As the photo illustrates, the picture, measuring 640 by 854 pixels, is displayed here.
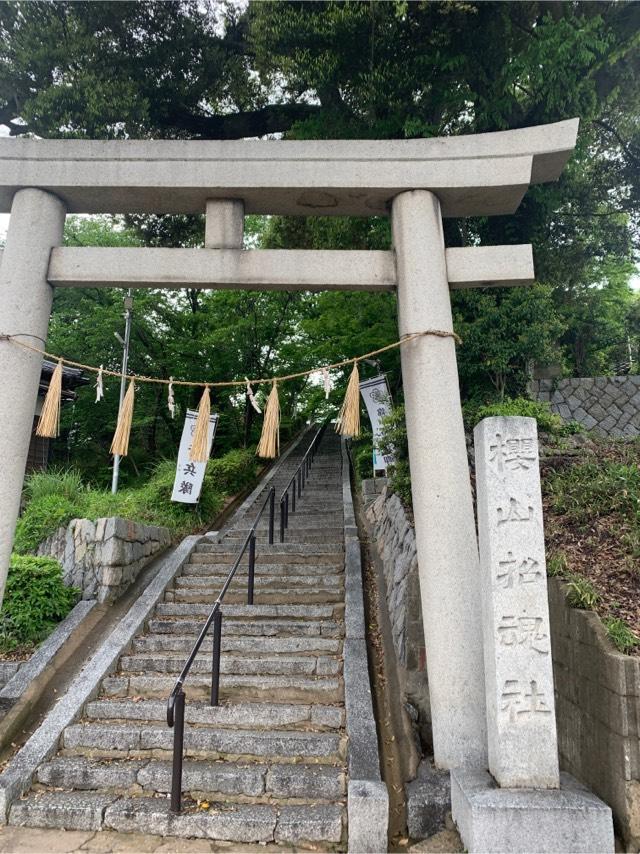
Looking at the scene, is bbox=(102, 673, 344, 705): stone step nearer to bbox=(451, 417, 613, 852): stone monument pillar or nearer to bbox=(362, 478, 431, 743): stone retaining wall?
bbox=(362, 478, 431, 743): stone retaining wall

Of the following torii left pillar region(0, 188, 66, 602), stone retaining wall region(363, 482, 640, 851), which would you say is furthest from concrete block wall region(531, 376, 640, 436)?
torii left pillar region(0, 188, 66, 602)

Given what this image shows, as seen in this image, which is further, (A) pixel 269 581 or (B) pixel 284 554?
(B) pixel 284 554

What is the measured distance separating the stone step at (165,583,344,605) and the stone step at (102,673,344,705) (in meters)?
1.61

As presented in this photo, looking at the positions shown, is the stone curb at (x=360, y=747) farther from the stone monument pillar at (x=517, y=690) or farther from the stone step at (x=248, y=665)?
the stone monument pillar at (x=517, y=690)

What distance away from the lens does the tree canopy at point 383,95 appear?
823cm

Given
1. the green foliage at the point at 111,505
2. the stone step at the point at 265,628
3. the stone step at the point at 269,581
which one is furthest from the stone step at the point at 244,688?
the green foliage at the point at 111,505

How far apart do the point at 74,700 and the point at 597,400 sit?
1180 cm

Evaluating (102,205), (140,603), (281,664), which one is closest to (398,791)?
(281,664)

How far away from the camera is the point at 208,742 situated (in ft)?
15.0

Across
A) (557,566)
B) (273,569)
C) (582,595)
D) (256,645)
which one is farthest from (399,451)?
(582,595)

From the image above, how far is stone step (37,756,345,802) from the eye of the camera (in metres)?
4.12

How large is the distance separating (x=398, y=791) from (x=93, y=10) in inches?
437

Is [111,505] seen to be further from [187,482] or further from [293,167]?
[293,167]

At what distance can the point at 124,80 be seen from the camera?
29.8 ft
